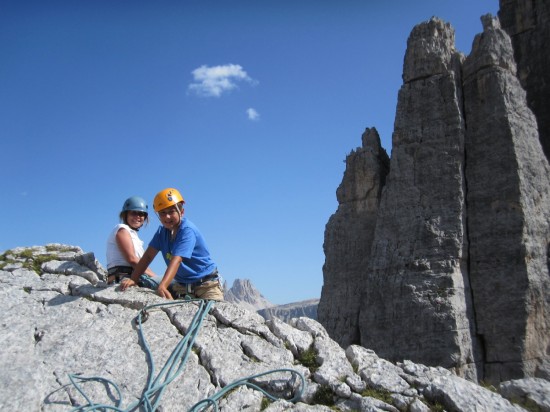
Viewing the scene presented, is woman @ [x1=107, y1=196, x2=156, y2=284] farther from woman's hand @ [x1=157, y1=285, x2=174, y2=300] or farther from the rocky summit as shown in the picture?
woman's hand @ [x1=157, y1=285, x2=174, y2=300]

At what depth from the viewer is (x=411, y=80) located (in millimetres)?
20234

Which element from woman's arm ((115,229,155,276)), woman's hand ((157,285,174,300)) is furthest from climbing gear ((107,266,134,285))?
woman's hand ((157,285,174,300))

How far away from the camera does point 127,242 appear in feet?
24.2

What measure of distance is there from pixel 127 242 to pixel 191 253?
3.71 feet

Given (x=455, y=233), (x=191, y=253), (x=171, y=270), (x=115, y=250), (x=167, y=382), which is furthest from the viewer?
(x=455, y=233)

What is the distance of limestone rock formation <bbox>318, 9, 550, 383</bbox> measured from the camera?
16.2 meters

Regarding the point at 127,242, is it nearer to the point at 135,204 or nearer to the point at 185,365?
the point at 135,204

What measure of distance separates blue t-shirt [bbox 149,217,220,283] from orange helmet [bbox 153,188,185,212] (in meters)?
0.31

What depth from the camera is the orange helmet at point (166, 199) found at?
6.89m

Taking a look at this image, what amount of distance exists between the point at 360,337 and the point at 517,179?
805 cm

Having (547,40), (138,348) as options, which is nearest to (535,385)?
(138,348)

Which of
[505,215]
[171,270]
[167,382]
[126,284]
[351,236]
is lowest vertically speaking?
[167,382]

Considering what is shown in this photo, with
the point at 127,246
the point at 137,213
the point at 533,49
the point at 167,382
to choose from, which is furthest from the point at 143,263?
the point at 533,49

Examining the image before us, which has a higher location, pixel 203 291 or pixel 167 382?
pixel 203 291
